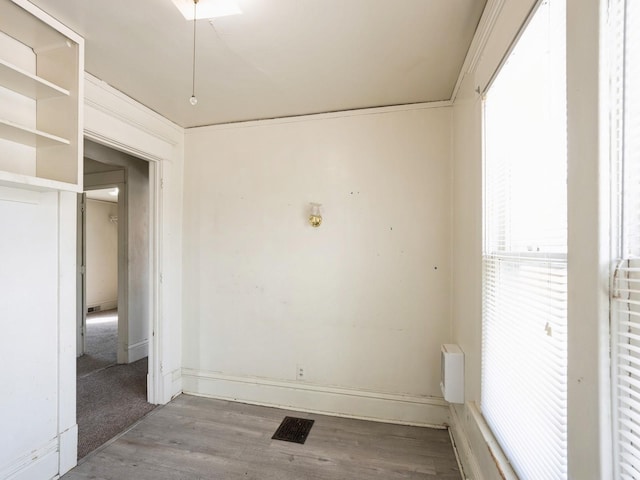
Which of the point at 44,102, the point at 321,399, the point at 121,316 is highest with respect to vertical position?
the point at 44,102

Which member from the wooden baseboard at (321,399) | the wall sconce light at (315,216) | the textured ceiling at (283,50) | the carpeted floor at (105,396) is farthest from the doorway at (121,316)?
the wall sconce light at (315,216)

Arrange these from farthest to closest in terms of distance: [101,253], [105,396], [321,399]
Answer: [101,253] < [105,396] < [321,399]

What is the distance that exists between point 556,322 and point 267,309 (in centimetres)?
217

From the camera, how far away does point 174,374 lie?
2705 millimetres

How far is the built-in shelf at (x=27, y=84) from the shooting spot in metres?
1.37

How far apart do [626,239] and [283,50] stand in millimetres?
1842

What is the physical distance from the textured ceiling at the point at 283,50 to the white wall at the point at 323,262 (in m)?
0.34

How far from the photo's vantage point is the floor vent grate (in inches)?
83.0

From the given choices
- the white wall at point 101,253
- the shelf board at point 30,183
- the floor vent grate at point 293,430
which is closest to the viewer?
the shelf board at point 30,183

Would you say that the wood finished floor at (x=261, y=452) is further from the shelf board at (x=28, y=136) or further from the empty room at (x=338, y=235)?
the shelf board at (x=28, y=136)

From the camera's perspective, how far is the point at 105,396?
2.69 meters

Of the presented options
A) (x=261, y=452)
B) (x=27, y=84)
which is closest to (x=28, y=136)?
(x=27, y=84)

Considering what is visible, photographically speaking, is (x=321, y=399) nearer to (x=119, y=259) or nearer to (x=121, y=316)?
(x=121, y=316)

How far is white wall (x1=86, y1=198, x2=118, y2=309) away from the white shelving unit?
562 cm
